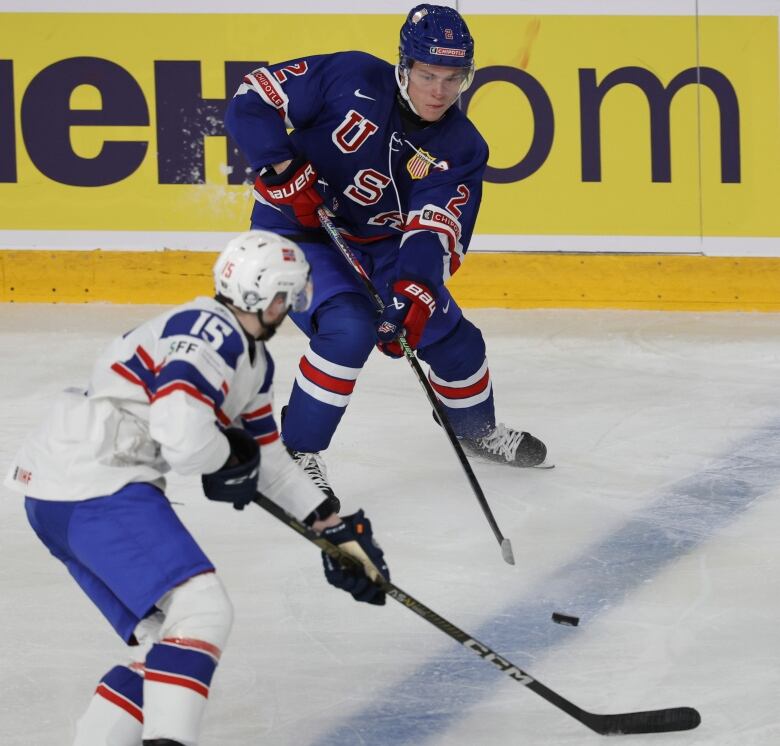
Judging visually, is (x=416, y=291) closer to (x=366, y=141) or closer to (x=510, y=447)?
(x=366, y=141)

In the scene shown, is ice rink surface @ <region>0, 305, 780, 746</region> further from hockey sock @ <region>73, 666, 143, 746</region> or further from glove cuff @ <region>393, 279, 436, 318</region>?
glove cuff @ <region>393, 279, 436, 318</region>

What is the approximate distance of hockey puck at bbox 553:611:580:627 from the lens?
283 centimetres

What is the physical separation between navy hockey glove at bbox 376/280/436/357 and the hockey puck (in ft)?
2.81

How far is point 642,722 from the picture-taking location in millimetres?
2402

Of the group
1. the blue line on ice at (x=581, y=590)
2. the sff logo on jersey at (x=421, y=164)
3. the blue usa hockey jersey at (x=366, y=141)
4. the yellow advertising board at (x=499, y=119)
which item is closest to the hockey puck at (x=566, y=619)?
the blue line on ice at (x=581, y=590)

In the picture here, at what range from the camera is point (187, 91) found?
215 inches

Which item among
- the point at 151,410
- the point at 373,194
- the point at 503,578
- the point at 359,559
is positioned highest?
the point at 373,194

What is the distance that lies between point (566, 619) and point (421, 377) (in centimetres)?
85

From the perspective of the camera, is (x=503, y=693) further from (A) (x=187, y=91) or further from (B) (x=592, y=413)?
(A) (x=187, y=91)

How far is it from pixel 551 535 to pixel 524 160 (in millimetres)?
2341

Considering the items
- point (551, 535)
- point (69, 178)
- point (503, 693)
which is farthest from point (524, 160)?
point (503, 693)

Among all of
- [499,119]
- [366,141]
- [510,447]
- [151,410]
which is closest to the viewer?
[151,410]

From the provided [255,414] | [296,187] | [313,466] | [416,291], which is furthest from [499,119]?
[255,414]

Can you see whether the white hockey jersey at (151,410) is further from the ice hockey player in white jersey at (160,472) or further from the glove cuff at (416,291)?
the glove cuff at (416,291)
